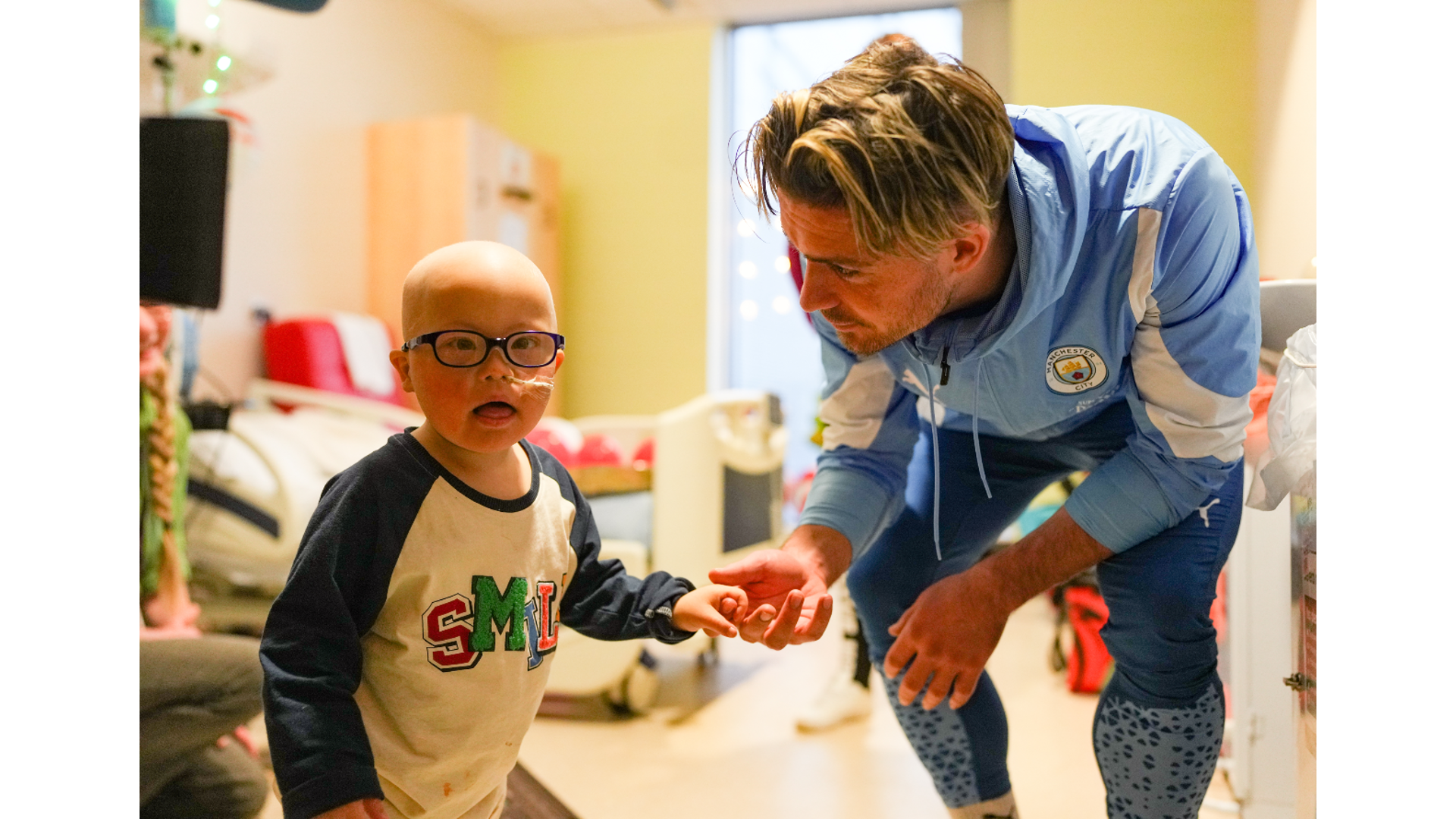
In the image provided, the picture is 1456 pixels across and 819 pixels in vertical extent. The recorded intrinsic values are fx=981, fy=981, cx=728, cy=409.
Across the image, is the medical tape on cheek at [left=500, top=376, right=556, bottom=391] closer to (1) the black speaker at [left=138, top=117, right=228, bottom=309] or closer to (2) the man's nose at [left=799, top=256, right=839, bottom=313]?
(2) the man's nose at [left=799, top=256, right=839, bottom=313]

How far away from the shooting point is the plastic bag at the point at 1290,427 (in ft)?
2.40

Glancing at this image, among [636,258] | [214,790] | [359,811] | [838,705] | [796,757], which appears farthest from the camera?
[636,258]

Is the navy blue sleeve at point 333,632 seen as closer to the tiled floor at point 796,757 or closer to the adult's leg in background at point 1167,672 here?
the tiled floor at point 796,757

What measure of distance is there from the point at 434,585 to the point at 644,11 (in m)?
0.83

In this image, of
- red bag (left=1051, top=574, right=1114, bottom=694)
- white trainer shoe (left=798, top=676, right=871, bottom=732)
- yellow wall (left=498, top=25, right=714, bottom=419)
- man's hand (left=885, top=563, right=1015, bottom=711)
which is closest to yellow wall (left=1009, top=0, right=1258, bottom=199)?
man's hand (left=885, top=563, right=1015, bottom=711)

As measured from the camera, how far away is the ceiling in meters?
0.93

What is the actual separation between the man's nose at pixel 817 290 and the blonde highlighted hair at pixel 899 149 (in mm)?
49

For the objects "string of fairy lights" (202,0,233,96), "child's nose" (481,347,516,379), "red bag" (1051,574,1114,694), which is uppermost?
"string of fairy lights" (202,0,233,96)

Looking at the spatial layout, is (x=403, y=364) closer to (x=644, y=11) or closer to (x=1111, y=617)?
(x=1111, y=617)

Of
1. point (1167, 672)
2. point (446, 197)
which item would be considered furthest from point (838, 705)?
point (446, 197)

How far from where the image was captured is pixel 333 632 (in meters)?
0.59

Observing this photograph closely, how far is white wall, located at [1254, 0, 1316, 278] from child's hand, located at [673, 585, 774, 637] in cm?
44

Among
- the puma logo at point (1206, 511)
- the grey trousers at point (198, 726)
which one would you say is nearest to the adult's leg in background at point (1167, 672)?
the puma logo at point (1206, 511)
